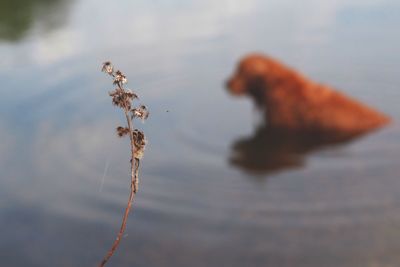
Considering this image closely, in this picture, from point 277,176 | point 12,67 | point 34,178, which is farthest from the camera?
point 12,67

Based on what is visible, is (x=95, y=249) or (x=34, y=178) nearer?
(x=95, y=249)

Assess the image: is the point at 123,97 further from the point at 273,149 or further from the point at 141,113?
the point at 273,149

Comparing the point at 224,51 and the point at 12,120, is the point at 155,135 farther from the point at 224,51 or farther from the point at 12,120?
the point at 224,51

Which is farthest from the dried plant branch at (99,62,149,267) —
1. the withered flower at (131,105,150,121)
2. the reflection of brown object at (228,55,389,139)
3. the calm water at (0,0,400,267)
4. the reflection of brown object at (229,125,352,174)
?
the reflection of brown object at (228,55,389,139)

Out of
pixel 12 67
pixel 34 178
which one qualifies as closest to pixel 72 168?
pixel 34 178

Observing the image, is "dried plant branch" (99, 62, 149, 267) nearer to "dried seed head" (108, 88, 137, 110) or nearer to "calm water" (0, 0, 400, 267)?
"dried seed head" (108, 88, 137, 110)

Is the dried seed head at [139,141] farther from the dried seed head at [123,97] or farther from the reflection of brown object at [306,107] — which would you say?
the reflection of brown object at [306,107]
